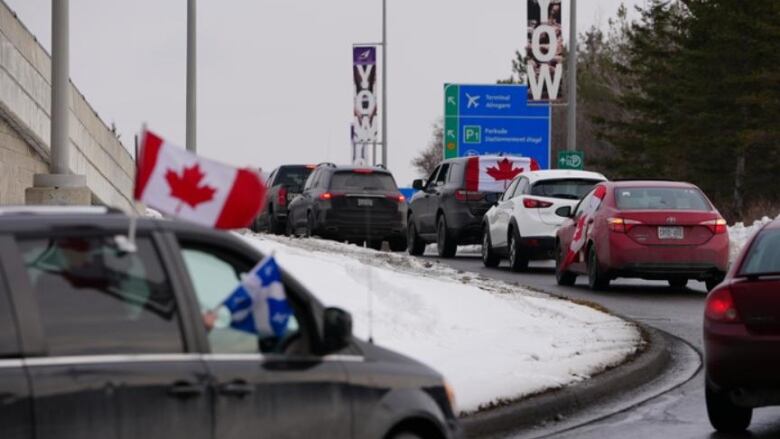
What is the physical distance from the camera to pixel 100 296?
6.44m

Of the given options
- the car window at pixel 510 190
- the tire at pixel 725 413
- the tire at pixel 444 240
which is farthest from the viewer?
the tire at pixel 444 240

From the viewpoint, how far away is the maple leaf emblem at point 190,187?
666 centimetres

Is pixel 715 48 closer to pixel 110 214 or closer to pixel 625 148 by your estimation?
pixel 625 148

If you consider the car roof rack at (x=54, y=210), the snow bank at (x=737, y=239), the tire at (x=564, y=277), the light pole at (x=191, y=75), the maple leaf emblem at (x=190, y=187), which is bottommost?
the tire at (x=564, y=277)

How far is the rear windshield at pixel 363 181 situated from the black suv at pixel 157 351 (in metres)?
28.4

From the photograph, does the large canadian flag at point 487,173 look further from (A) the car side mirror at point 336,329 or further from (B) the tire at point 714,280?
(A) the car side mirror at point 336,329

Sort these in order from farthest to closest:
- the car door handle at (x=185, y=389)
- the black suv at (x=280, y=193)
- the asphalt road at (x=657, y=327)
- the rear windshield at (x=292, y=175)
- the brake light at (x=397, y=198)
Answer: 1. the rear windshield at (x=292, y=175)
2. the black suv at (x=280, y=193)
3. the brake light at (x=397, y=198)
4. the asphalt road at (x=657, y=327)
5. the car door handle at (x=185, y=389)

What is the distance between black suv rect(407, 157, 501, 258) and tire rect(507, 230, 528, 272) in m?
3.28

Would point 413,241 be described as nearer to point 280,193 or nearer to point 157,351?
point 280,193

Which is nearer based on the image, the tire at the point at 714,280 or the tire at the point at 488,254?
the tire at the point at 714,280

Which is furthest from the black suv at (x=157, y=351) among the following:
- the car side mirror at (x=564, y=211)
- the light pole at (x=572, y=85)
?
the light pole at (x=572, y=85)

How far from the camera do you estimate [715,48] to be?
71.5 meters

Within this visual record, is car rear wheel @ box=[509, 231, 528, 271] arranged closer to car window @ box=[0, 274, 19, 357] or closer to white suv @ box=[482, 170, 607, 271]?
white suv @ box=[482, 170, 607, 271]

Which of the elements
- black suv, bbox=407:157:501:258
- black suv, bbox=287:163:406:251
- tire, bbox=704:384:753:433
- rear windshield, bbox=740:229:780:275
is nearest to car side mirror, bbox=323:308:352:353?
rear windshield, bbox=740:229:780:275
